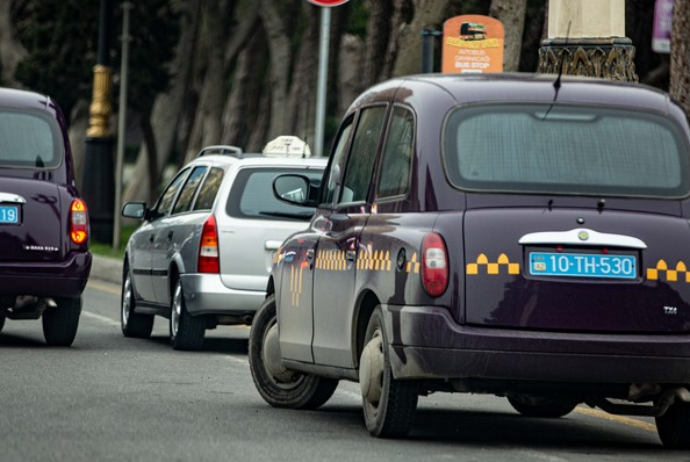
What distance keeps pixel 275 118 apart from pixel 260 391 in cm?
3019

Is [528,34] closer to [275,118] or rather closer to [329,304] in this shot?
[275,118]

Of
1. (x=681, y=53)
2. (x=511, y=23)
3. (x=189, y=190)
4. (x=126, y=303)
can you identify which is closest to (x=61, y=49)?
(x=511, y=23)

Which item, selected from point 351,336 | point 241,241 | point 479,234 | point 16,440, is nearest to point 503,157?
point 479,234

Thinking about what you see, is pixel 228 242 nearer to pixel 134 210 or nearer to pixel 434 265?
pixel 134 210

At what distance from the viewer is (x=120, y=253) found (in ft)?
99.3

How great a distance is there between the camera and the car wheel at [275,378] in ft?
36.0

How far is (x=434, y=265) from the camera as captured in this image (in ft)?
29.0

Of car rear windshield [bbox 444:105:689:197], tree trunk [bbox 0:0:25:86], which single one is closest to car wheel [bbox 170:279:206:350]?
car rear windshield [bbox 444:105:689:197]

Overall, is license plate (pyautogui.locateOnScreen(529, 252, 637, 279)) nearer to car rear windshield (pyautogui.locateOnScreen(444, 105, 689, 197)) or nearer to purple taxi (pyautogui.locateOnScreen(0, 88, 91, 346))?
car rear windshield (pyautogui.locateOnScreen(444, 105, 689, 197))

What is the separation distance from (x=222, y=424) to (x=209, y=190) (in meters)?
6.03

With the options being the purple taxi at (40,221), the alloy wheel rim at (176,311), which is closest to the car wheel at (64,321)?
the purple taxi at (40,221)

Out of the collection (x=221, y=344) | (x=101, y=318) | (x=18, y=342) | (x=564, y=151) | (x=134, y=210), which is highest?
(x=564, y=151)

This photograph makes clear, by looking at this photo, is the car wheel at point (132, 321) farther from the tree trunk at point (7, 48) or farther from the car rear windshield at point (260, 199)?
the tree trunk at point (7, 48)

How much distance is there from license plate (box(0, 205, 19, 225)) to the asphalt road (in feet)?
3.33
